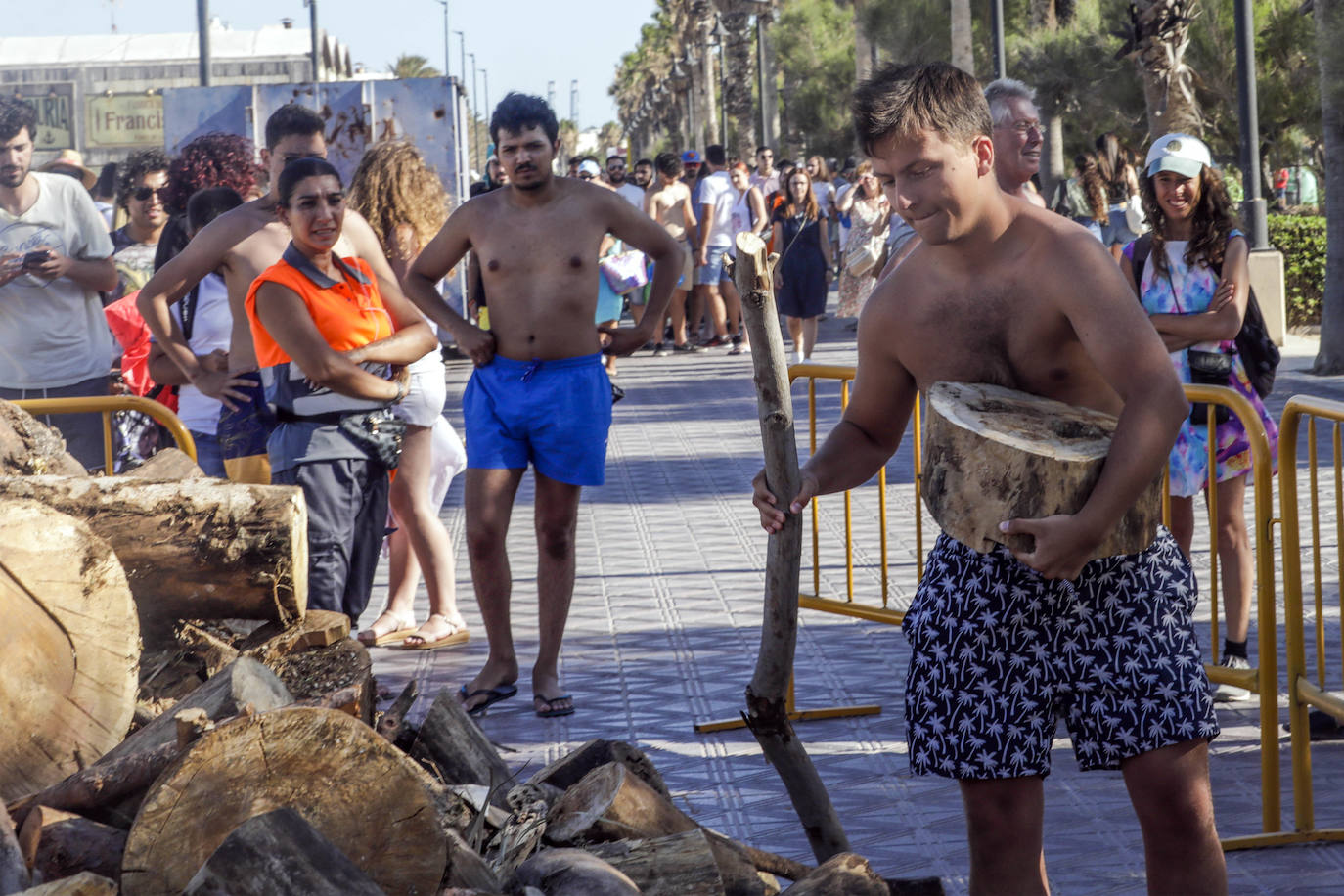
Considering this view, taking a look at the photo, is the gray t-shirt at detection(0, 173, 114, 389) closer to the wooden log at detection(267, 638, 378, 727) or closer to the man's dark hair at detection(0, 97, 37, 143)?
the man's dark hair at detection(0, 97, 37, 143)

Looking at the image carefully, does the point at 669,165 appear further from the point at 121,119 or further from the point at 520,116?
the point at 121,119

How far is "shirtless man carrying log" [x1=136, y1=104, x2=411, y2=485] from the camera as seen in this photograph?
19.6 ft

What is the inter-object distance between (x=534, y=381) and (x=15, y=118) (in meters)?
2.80

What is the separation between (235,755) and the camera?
10.2 feet

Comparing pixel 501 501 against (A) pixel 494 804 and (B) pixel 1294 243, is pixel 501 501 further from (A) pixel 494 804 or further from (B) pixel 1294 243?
(B) pixel 1294 243

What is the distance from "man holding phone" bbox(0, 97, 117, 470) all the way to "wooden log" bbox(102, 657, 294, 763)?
3.02 meters

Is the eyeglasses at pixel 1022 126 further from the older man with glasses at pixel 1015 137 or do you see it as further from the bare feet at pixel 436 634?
the bare feet at pixel 436 634

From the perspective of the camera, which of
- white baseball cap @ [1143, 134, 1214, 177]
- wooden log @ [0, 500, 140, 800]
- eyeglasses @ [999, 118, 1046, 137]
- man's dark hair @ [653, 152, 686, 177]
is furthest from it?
man's dark hair @ [653, 152, 686, 177]

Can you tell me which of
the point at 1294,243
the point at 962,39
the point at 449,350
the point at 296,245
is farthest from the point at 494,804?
the point at 962,39

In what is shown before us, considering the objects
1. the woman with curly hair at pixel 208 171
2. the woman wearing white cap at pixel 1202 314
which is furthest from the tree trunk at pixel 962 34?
the woman wearing white cap at pixel 1202 314

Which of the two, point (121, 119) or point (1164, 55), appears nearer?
point (1164, 55)

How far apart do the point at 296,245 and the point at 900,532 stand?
4.03 m

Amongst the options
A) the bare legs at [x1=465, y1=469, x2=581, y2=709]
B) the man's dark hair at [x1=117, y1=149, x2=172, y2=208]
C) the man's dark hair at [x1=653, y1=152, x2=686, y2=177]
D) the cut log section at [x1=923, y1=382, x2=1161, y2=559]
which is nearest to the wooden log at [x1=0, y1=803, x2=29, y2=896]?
the cut log section at [x1=923, y1=382, x2=1161, y2=559]

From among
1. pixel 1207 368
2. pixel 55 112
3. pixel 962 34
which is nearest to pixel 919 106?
pixel 1207 368
